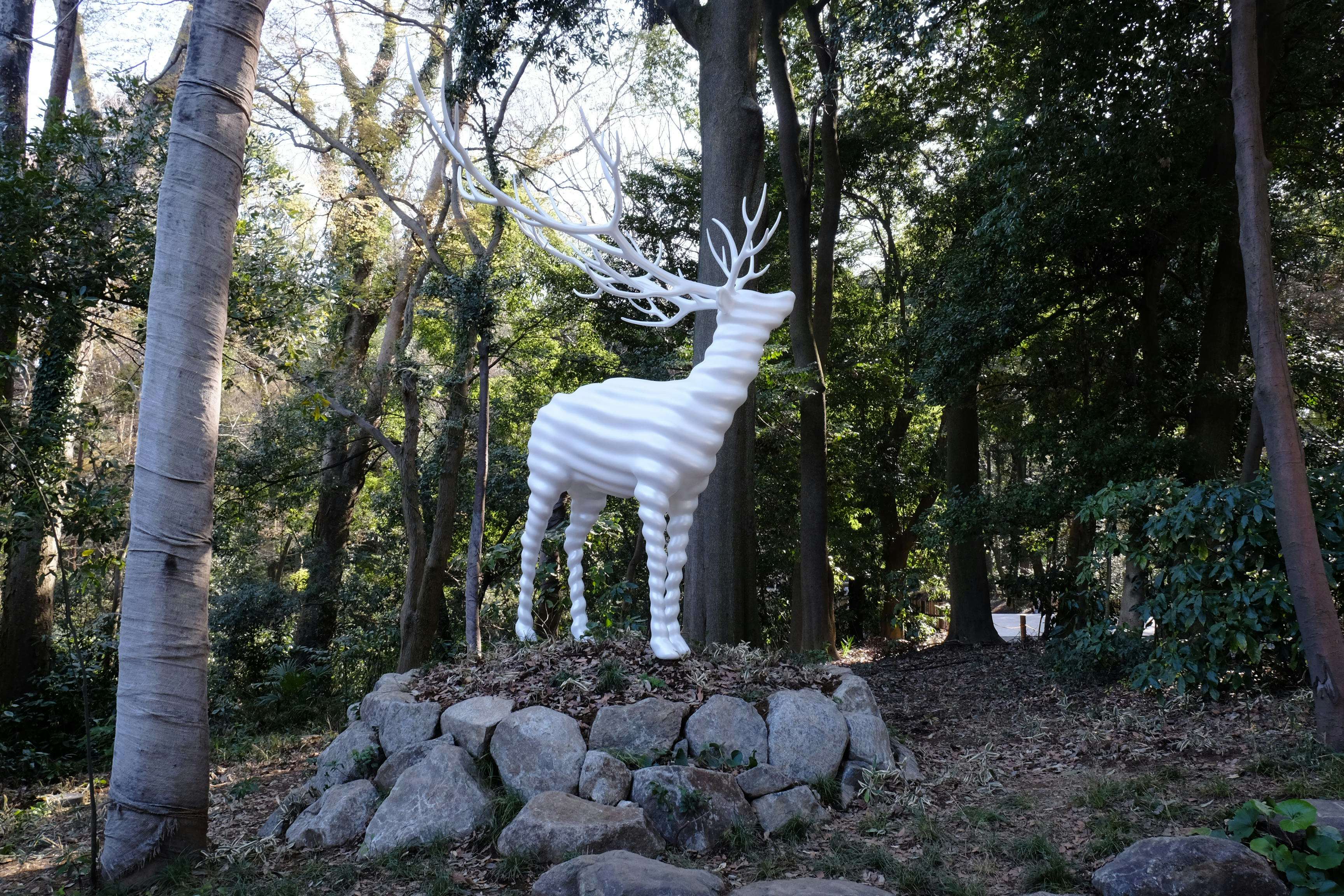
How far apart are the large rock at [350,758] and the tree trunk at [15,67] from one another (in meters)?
8.09

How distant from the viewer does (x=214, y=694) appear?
12062 millimetres

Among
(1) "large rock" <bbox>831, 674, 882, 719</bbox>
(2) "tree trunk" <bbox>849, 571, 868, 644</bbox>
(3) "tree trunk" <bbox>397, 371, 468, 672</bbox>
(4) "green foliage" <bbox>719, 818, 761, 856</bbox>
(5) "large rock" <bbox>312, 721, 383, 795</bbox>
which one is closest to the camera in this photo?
(4) "green foliage" <bbox>719, 818, 761, 856</bbox>

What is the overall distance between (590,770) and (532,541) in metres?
2.04

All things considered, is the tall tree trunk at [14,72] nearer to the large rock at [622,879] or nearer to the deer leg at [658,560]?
the deer leg at [658,560]

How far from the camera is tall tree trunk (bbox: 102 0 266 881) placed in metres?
4.84

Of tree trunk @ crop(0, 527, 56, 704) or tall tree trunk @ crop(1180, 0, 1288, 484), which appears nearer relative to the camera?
tall tree trunk @ crop(1180, 0, 1288, 484)

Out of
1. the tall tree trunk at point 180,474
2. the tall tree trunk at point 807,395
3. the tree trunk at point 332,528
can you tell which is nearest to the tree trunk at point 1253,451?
the tall tree trunk at point 807,395

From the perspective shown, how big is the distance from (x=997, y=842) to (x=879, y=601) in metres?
13.5

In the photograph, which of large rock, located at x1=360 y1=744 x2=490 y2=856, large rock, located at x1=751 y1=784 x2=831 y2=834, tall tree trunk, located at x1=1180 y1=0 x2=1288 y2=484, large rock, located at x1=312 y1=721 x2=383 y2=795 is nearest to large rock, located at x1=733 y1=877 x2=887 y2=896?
large rock, located at x1=751 y1=784 x2=831 y2=834

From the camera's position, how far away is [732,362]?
5.79 m

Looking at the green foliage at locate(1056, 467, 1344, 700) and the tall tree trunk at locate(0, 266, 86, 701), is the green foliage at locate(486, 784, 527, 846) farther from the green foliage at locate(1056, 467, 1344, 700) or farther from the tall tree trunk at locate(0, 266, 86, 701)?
the green foliage at locate(1056, 467, 1344, 700)

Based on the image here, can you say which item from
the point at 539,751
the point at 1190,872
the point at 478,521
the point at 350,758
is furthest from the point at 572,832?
the point at 478,521

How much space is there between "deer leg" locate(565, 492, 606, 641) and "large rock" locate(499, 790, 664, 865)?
1956 mm

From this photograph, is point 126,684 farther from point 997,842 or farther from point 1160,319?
point 1160,319
